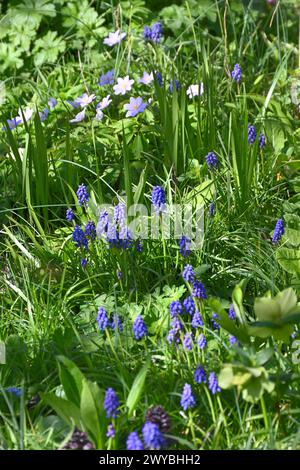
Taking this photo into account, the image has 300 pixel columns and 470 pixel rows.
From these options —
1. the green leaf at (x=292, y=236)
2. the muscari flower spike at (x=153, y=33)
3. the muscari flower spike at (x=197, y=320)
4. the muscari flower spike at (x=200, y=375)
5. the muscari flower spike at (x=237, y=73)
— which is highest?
the muscari flower spike at (x=153, y=33)

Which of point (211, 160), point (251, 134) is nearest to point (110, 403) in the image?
point (211, 160)

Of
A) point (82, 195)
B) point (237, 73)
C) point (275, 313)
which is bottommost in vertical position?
point (275, 313)

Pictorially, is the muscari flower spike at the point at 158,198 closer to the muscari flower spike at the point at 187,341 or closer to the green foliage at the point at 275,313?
the muscari flower spike at the point at 187,341

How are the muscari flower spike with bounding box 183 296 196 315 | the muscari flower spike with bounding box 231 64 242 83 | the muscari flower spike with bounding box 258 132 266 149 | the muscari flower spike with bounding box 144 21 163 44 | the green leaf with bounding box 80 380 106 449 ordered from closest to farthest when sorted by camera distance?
1. the green leaf with bounding box 80 380 106 449
2. the muscari flower spike with bounding box 183 296 196 315
3. the muscari flower spike with bounding box 258 132 266 149
4. the muscari flower spike with bounding box 231 64 242 83
5. the muscari flower spike with bounding box 144 21 163 44

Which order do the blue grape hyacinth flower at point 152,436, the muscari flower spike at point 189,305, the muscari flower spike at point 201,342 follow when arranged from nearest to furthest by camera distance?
the blue grape hyacinth flower at point 152,436, the muscari flower spike at point 201,342, the muscari flower spike at point 189,305

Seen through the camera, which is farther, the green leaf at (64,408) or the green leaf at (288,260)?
the green leaf at (288,260)

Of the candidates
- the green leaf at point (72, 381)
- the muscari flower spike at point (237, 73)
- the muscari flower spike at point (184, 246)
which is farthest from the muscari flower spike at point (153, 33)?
the green leaf at point (72, 381)

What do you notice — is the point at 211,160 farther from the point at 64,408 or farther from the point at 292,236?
the point at 64,408

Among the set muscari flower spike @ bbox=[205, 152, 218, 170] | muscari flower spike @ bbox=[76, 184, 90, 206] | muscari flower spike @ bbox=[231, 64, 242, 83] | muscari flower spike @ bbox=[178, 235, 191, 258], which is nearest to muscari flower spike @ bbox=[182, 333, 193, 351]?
muscari flower spike @ bbox=[178, 235, 191, 258]

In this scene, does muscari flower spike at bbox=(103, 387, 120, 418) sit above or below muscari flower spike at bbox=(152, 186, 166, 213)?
below

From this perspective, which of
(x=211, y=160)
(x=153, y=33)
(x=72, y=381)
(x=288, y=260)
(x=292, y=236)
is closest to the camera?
(x=72, y=381)

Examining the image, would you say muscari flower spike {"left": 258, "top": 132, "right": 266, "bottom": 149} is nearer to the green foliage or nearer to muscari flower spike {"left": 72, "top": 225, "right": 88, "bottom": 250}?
muscari flower spike {"left": 72, "top": 225, "right": 88, "bottom": 250}

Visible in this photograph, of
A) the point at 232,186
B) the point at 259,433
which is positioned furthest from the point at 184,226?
the point at 259,433
